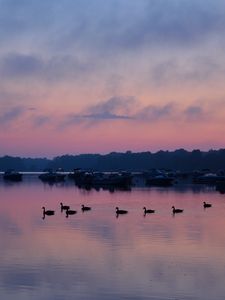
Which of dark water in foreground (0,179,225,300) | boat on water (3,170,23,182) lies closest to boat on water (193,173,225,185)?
boat on water (3,170,23,182)

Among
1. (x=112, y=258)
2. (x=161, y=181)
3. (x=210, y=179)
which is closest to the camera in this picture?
(x=112, y=258)

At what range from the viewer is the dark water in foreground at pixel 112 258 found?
24.1 meters

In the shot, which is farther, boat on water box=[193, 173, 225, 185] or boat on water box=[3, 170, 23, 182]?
boat on water box=[3, 170, 23, 182]

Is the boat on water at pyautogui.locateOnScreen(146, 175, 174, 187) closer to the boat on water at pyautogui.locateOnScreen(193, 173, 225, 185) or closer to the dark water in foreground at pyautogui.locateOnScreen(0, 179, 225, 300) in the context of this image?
the boat on water at pyautogui.locateOnScreen(193, 173, 225, 185)

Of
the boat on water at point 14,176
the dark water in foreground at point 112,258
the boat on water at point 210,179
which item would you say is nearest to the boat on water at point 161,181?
the boat on water at point 210,179

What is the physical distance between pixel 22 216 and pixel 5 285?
33062 mm

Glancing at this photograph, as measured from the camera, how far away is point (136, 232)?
43.2 m

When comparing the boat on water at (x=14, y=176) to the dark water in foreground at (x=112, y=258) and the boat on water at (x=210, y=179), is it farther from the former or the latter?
the dark water in foreground at (x=112, y=258)

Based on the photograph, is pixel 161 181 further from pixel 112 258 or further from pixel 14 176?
pixel 112 258

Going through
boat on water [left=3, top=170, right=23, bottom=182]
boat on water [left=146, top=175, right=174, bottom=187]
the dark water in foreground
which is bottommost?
the dark water in foreground

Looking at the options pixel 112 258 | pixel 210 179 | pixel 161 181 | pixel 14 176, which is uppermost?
pixel 14 176

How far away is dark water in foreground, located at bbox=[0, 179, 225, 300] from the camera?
2409 centimetres

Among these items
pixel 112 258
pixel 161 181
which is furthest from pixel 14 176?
pixel 112 258

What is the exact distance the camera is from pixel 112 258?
31.3 m
